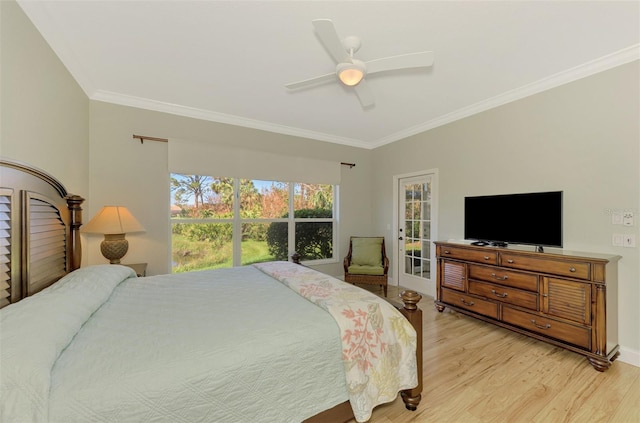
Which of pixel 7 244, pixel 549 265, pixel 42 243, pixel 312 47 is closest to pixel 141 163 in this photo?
pixel 42 243

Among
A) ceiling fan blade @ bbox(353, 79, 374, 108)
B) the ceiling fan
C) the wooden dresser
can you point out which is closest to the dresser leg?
the wooden dresser

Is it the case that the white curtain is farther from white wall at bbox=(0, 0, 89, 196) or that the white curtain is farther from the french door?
the french door

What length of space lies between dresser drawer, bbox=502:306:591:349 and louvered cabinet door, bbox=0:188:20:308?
383cm

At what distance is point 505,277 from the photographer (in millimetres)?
2686

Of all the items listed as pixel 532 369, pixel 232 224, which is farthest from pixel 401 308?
pixel 232 224

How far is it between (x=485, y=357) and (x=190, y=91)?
12.9 feet

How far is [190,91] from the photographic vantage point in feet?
9.60

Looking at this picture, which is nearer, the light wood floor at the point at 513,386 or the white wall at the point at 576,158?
the light wood floor at the point at 513,386

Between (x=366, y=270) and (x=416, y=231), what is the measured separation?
104 centimetres

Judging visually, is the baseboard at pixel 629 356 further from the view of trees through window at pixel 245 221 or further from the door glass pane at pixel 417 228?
the view of trees through window at pixel 245 221

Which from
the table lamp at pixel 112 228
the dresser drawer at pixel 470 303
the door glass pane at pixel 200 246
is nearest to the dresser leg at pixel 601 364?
the dresser drawer at pixel 470 303

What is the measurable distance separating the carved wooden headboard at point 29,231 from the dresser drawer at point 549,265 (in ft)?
12.5

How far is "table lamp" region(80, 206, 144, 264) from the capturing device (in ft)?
8.50

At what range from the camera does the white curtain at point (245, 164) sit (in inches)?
133
